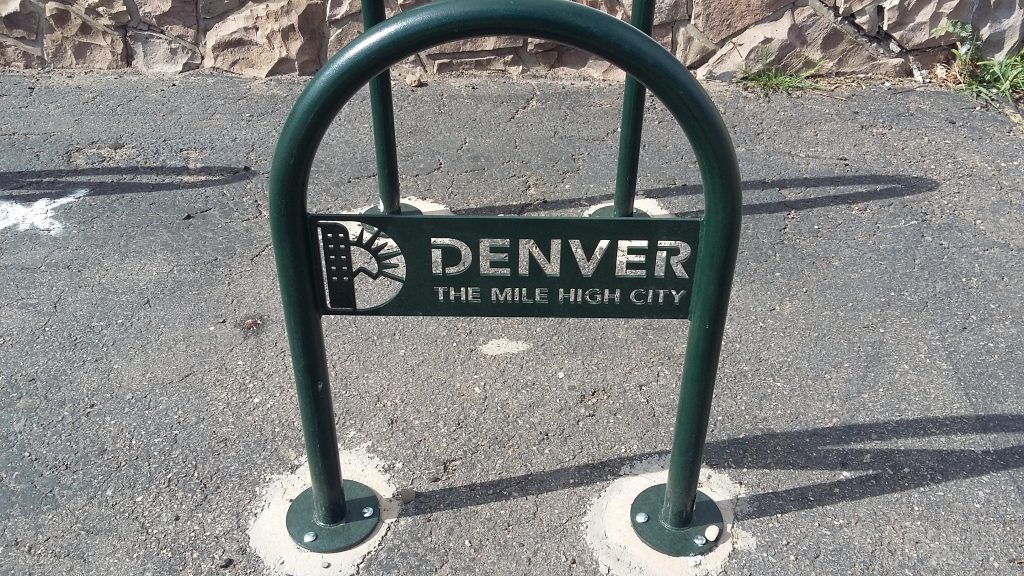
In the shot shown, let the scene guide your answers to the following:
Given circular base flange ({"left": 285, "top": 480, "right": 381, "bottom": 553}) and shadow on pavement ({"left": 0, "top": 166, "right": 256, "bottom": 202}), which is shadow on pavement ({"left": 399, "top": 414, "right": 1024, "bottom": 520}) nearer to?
circular base flange ({"left": 285, "top": 480, "right": 381, "bottom": 553})

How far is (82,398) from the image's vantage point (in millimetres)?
2588

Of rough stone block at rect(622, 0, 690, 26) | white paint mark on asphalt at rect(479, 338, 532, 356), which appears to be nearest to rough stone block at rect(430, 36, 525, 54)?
rough stone block at rect(622, 0, 690, 26)

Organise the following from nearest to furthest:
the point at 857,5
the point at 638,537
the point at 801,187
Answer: the point at 638,537 → the point at 801,187 → the point at 857,5

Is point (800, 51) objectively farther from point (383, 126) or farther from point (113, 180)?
point (113, 180)

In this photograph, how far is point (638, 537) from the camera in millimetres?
2160

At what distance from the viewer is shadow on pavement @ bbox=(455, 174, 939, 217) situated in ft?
11.6

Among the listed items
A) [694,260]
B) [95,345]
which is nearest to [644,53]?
[694,260]

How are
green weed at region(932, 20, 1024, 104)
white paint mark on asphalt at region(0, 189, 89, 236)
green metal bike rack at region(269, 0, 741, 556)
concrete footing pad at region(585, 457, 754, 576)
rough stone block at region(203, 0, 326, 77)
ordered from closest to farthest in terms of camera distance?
green metal bike rack at region(269, 0, 741, 556), concrete footing pad at region(585, 457, 754, 576), white paint mark on asphalt at region(0, 189, 89, 236), green weed at region(932, 20, 1024, 104), rough stone block at region(203, 0, 326, 77)

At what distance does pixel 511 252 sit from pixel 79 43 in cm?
381

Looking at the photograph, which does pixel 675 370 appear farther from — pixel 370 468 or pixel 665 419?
pixel 370 468

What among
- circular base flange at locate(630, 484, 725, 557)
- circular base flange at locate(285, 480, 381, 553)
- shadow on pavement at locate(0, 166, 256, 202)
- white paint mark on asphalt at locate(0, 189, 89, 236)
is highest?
shadow on pavement at locate(0, 166, 256, 202)

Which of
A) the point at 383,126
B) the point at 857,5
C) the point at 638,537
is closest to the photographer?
the point at 638,537

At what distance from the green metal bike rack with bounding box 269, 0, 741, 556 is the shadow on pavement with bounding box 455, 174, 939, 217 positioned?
1601 millimetres

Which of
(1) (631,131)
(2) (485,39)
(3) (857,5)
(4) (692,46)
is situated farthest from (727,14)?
(1) (631,131)
